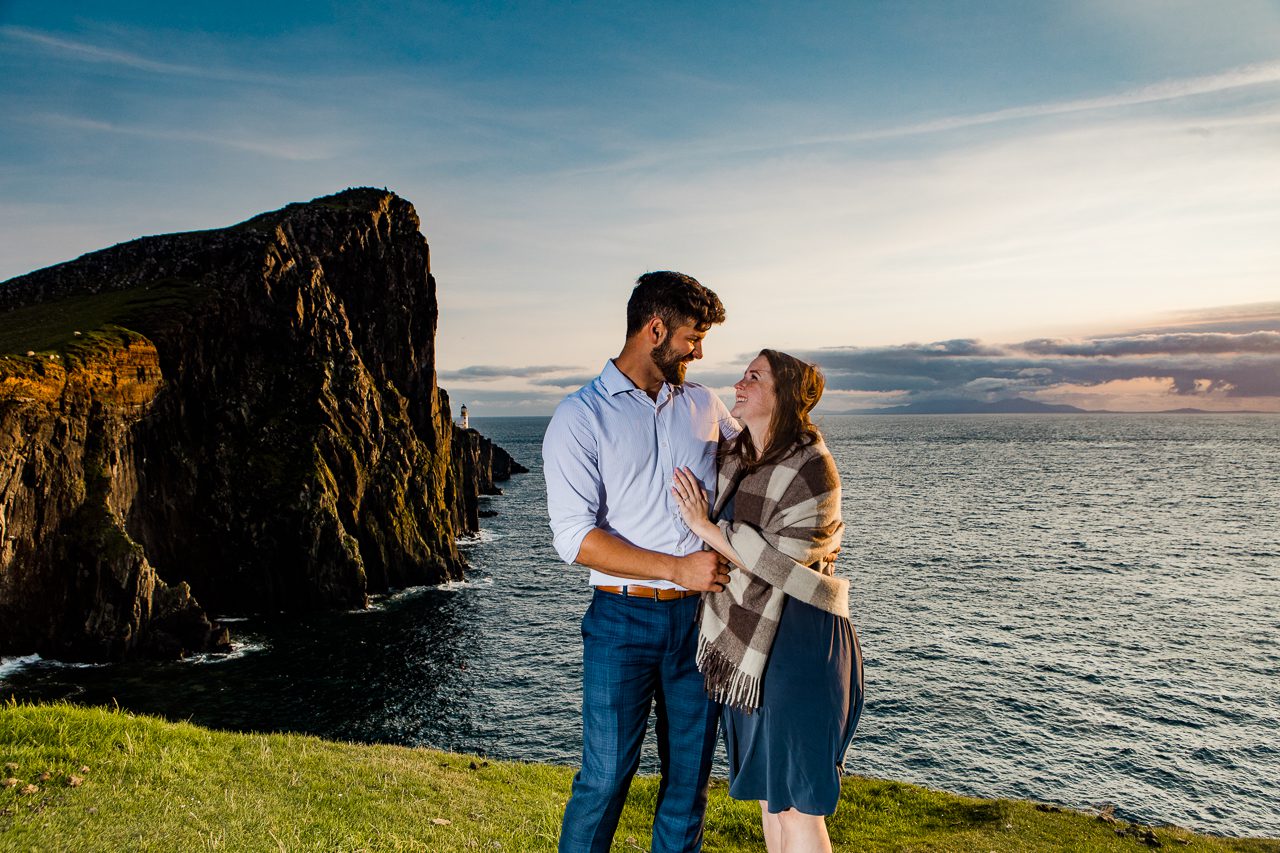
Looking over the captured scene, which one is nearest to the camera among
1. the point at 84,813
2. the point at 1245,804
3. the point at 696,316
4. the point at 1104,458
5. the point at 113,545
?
the point at 696,316

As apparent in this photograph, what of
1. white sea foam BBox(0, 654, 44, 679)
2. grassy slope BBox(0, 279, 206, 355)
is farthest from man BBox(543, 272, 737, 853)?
grassy slope BBox(0, 279, 206, 355)

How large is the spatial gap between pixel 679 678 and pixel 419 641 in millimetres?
44871

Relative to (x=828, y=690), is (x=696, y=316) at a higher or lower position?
higher

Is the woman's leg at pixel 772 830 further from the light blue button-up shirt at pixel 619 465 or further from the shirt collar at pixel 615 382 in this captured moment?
the shirt collar at pixel 615 382

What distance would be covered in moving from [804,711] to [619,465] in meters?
2.05

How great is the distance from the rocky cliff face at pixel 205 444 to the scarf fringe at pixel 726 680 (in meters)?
43.7

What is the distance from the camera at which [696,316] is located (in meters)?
5.25

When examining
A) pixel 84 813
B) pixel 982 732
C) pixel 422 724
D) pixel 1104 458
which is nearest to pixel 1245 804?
pixel 982 732

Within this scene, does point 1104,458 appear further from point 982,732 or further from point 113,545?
point 113,545

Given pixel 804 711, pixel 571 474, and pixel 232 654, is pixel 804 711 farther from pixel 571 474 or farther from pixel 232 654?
pixel 232 654

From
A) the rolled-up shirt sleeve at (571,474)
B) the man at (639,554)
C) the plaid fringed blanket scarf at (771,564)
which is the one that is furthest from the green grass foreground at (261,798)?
the plaid fringed blanket scarf at (771,564)

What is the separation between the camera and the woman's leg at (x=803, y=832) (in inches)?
200

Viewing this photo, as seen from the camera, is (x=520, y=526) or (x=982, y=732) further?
(x=520, y=526)

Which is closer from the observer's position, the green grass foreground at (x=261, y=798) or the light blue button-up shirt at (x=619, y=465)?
the light blue button-up shirt at (x=619, y=465)
